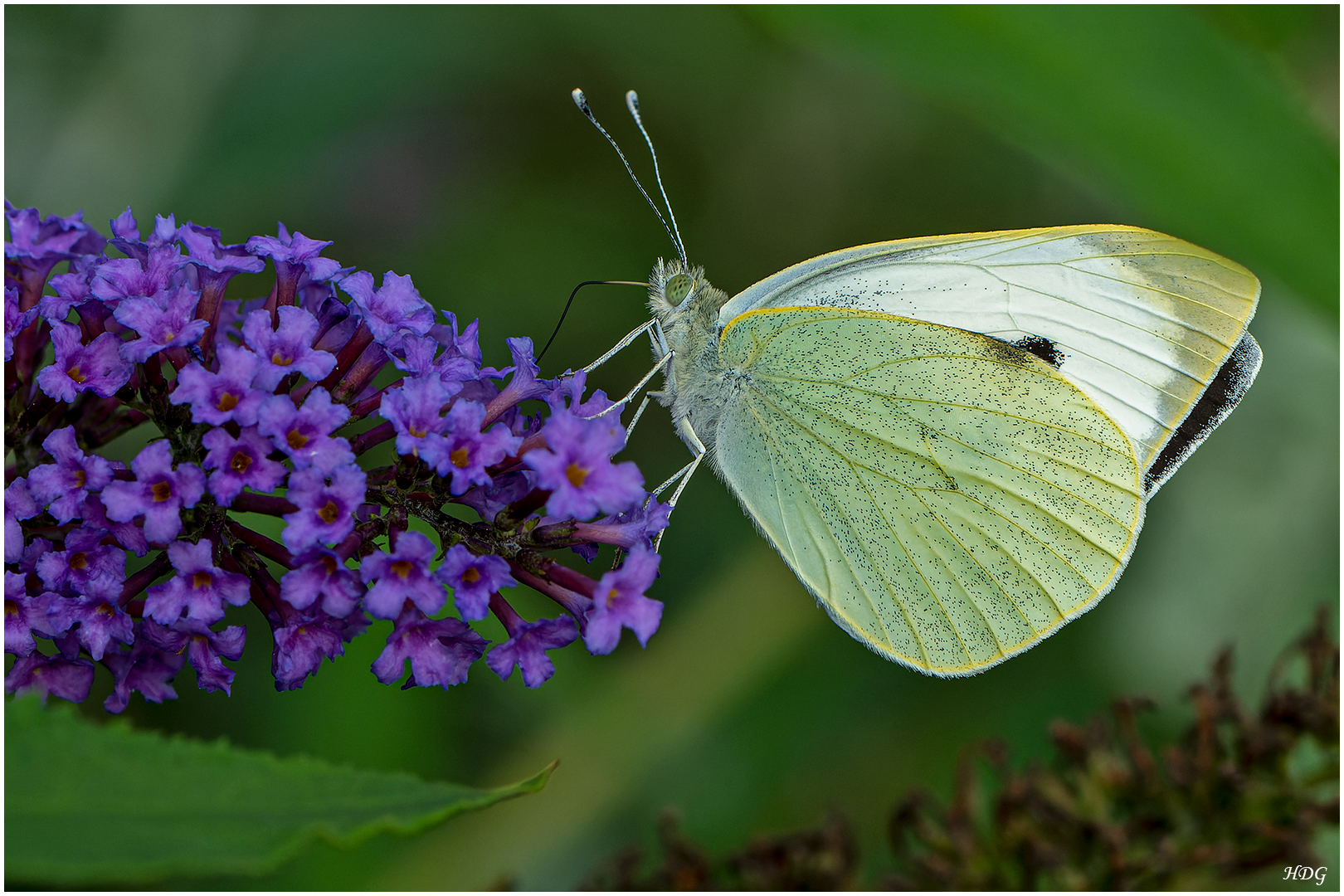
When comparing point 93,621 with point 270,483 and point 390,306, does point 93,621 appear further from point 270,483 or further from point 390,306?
point 390,306

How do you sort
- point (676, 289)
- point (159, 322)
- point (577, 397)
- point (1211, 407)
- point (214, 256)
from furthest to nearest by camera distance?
point (1211, 407), point (676, 289), point (577, 397), point (214, 256), point (159, 322)

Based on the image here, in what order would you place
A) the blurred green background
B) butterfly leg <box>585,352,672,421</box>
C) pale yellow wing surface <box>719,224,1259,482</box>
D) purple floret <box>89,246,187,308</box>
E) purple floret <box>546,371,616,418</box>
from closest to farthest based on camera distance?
purple floret <box>89,246,187,308</box>, purple floret <box>546,371,616,418</box>, butterfly leg <box>585,352,672,421</box>, pale yellow wing surface <box>719,224,1259,482</box>, the blurred green background

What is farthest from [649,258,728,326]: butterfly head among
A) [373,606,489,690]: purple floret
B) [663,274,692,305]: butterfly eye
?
[373,606,489,690]: purple floret

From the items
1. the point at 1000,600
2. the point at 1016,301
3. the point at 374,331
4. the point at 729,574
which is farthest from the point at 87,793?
the point at 729,574

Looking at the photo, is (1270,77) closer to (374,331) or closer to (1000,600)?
(1000,600)

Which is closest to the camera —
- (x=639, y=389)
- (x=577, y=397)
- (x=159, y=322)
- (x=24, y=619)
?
(x=24, y=619)

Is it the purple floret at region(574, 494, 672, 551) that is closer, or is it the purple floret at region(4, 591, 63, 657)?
the purple floret at region(4, 591, 63, 657)

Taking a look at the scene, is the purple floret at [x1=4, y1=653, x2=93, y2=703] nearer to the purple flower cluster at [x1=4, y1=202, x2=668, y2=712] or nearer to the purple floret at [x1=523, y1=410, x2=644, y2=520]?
the purple flower cluster at [x1=4, y1=202, x2=668, y2=712]

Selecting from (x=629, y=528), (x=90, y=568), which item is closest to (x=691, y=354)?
(x=629, y=528)
